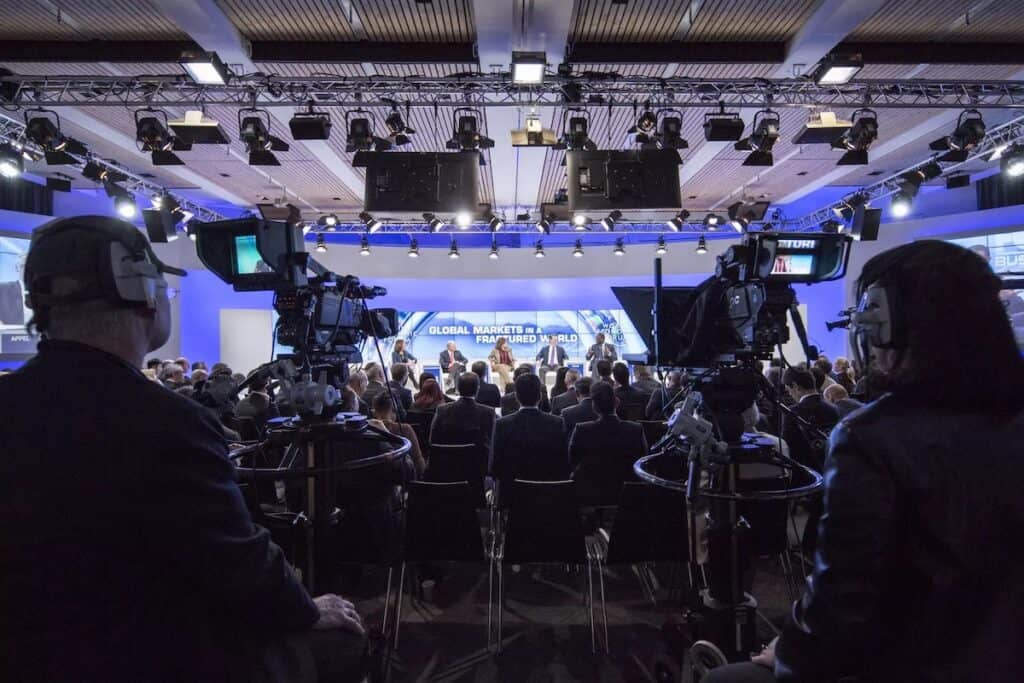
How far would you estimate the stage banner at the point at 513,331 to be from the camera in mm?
13664

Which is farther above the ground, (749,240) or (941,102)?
(941,102)

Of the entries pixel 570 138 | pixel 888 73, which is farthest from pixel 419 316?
pixel 888 73

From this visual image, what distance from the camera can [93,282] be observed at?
1056 mm

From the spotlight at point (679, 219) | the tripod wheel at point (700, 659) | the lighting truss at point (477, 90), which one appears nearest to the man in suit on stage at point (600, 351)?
the spotlight at point (679, 219)

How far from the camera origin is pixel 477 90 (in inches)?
219

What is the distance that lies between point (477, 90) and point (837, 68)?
130 inches

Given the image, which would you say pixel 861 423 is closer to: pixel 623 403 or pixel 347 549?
pixel 347 549

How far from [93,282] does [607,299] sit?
1284cm

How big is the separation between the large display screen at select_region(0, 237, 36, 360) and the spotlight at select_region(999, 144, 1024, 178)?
503 inches

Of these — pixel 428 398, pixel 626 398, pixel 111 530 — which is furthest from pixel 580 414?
pixel 111 530

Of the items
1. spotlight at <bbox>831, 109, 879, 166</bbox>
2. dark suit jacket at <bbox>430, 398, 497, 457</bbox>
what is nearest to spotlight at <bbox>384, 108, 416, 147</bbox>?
dark suit jacket at <bbox>430, 398, 497, 457</bbox>

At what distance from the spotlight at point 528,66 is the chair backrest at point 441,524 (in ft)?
12.1

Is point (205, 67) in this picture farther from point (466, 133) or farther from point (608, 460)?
point (608, 460)

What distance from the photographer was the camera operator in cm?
89
